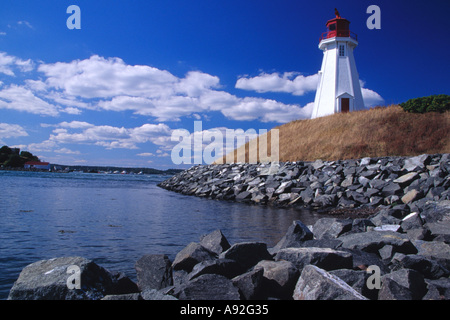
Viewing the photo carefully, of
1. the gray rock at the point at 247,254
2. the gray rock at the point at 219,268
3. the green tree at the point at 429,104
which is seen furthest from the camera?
the green tree at the point at 429,104

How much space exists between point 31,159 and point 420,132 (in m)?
130

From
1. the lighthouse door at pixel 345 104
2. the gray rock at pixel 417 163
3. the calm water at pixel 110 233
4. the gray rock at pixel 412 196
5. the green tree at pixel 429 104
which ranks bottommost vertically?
the calm water at pixel 110 233

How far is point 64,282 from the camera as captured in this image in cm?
359

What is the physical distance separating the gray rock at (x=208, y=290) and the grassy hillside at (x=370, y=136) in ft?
66.5

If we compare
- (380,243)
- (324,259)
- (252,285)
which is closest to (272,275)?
(252,285)

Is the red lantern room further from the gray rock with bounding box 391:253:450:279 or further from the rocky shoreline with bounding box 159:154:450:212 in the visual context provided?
the gray rock with bounding box 391:253:450:279

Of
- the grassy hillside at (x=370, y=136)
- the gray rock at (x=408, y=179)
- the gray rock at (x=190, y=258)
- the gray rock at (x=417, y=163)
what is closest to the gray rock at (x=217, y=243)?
the gray rock at (x=190, y=258)

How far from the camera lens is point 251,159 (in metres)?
30.3

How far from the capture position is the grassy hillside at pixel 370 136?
69.6ft

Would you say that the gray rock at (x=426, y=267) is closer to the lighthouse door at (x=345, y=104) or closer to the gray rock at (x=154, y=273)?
the gray rock at (x=154, y=273)

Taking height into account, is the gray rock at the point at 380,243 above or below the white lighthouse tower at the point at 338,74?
below

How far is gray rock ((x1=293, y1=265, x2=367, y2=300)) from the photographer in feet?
10.8
